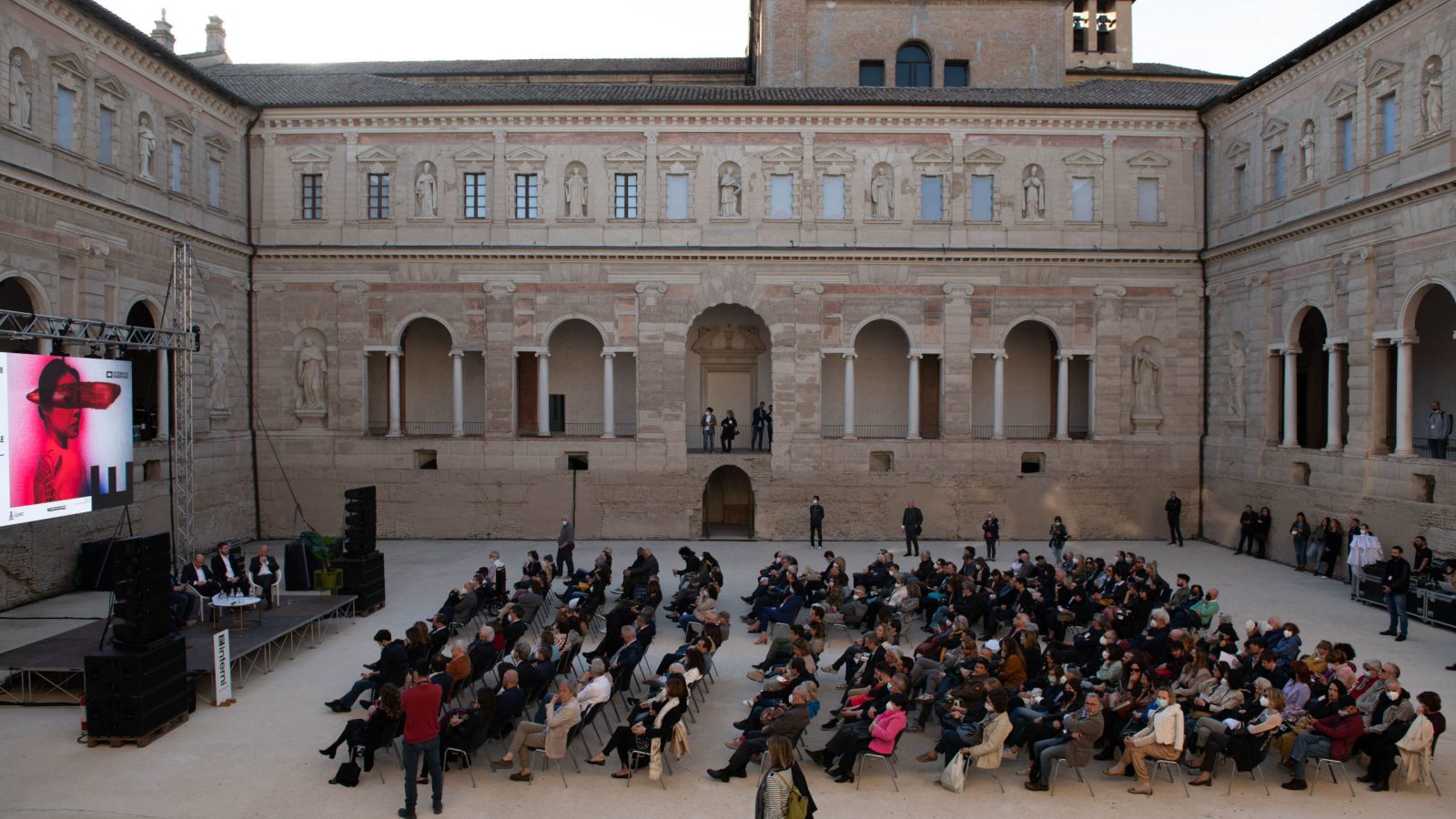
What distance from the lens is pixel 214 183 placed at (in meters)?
29.9

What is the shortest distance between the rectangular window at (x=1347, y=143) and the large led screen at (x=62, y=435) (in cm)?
2856

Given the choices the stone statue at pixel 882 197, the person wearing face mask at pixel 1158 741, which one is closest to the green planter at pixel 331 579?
the person wearing face mask at pixel 1158 741

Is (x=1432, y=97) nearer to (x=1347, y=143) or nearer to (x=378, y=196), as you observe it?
(x=1347, y=143)

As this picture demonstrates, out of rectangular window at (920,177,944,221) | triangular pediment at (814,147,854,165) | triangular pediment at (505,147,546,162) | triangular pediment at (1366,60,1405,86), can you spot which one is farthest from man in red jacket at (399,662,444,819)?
triangular pediment at (1366,60,1405,86)

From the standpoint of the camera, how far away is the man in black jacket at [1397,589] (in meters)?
18.7

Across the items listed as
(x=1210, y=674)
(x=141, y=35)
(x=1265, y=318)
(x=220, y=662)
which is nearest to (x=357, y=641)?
(x=220, y=662)

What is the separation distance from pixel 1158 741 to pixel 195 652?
14.3 meters

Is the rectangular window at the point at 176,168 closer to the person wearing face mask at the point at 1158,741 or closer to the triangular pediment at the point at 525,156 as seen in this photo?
the triangular pediment at the point at 525,156

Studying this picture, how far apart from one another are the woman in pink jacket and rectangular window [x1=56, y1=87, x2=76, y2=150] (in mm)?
22604

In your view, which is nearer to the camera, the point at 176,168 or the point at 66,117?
the point at 66,117

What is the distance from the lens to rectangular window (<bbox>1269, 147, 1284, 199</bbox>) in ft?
91.6

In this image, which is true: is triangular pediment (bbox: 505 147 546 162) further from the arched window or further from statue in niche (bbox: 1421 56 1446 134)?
statue in niche (bbox: 1421 56 1446 134)

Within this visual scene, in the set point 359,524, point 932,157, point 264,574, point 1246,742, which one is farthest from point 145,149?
point 1246,742

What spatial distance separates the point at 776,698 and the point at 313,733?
6.43 metres
